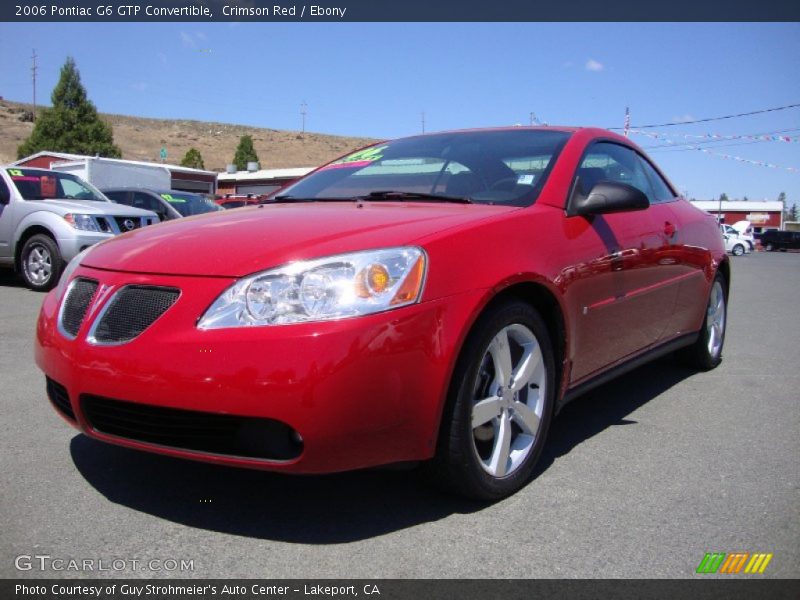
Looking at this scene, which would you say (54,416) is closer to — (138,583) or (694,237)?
(138,583)

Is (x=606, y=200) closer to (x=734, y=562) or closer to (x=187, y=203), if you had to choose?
(x=734, y=562)

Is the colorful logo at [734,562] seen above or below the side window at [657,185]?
below

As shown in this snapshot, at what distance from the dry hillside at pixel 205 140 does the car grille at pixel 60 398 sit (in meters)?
75.8

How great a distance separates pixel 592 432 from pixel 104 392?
2.29m

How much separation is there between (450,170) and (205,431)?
1791 millimetres

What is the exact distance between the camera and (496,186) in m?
3.16

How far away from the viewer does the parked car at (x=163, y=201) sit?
13.5m

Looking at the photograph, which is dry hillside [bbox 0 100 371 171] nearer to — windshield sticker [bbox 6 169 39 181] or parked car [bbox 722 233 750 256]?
parked car [bbox 722 233 750 256]

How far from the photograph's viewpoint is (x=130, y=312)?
230 cm

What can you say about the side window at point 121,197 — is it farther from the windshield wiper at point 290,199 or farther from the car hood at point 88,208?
the windshield wiper at point 290,199

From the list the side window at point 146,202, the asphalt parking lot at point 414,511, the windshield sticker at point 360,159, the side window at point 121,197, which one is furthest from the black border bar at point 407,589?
the side window at point 121,197

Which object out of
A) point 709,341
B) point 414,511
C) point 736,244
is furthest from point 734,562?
point 736,244

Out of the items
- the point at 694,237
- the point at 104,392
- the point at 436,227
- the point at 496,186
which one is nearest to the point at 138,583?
the point at 104,392

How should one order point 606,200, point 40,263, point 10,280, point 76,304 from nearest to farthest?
point 76,304
point 606,200
point 40,263
point 10,280
